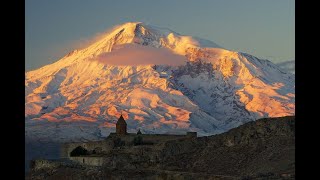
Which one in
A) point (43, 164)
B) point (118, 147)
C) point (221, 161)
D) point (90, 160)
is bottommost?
point (90, 160)

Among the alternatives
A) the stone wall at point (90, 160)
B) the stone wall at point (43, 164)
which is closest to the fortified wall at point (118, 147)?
the stone wall at point (90, 160)

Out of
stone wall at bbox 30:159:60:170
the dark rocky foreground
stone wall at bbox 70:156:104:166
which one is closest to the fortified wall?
stone wall at bbox 70:156:104:166

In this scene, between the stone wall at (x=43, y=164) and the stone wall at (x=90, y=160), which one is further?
the stone wall at (x=90, y=160)

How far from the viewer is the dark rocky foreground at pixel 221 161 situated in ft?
166

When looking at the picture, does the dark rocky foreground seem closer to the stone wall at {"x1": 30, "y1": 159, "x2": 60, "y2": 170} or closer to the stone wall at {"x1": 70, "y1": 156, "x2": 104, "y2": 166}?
the stone wall at {"x1": 30, "y1": 159, "x2": 60, "y2": 170}

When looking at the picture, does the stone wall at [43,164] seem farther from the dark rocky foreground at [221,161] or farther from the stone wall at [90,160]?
the stone wall at [90,160]

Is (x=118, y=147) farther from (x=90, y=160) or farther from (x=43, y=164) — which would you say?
(x=43, y=164)

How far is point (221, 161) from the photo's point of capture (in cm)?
5662

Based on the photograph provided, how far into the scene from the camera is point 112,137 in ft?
305

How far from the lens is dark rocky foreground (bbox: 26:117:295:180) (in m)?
50.5

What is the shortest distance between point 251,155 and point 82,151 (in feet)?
96.2

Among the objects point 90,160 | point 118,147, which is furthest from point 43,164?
point 118,147
